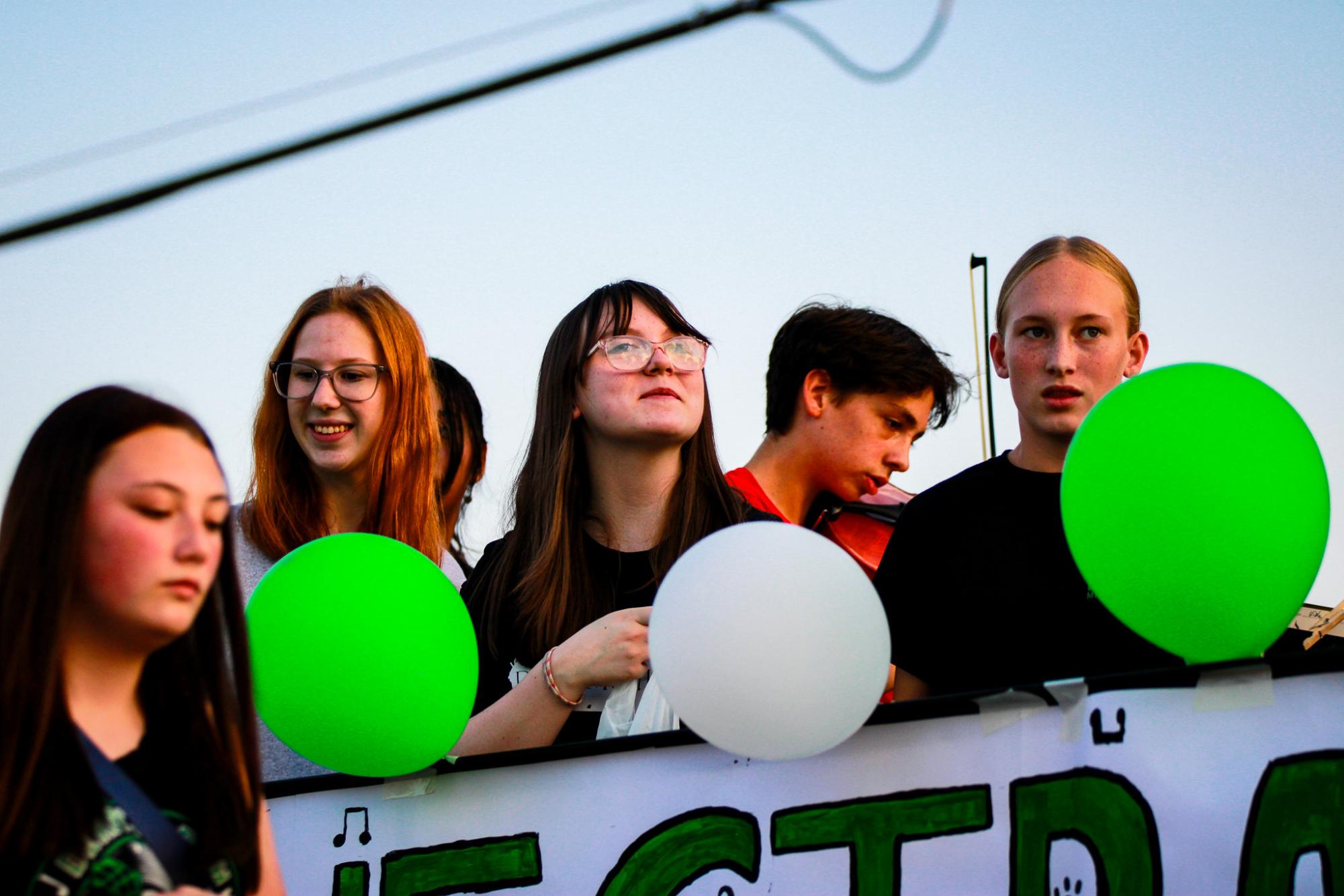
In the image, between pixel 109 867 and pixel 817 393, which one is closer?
pixel 109 867

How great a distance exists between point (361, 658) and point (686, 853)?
65 centimetres

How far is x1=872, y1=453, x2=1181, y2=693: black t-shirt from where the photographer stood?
238cm

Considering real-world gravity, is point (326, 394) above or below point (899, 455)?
below

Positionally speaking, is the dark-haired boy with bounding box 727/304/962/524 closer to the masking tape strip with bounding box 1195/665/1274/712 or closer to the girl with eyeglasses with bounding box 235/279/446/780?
the girl with eyeglasses with bounding box 235/279/446/780

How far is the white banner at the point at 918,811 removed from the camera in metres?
1.95

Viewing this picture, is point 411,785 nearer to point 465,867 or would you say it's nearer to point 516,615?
point 465,867

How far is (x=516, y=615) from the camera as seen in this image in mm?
2645

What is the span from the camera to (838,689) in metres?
1.88

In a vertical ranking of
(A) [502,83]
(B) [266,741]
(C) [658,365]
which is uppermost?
(A) [502,83]

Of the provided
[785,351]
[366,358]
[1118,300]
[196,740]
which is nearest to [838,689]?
[196,740]

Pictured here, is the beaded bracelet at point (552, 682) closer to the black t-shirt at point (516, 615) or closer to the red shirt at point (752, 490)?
the black t-shirt at point (516, 615)

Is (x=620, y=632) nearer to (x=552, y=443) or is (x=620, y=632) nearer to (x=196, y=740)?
(x=552, y=443)

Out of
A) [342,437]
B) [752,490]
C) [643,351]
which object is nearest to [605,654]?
[643,351]

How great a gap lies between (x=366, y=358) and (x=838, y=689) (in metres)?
1.56
